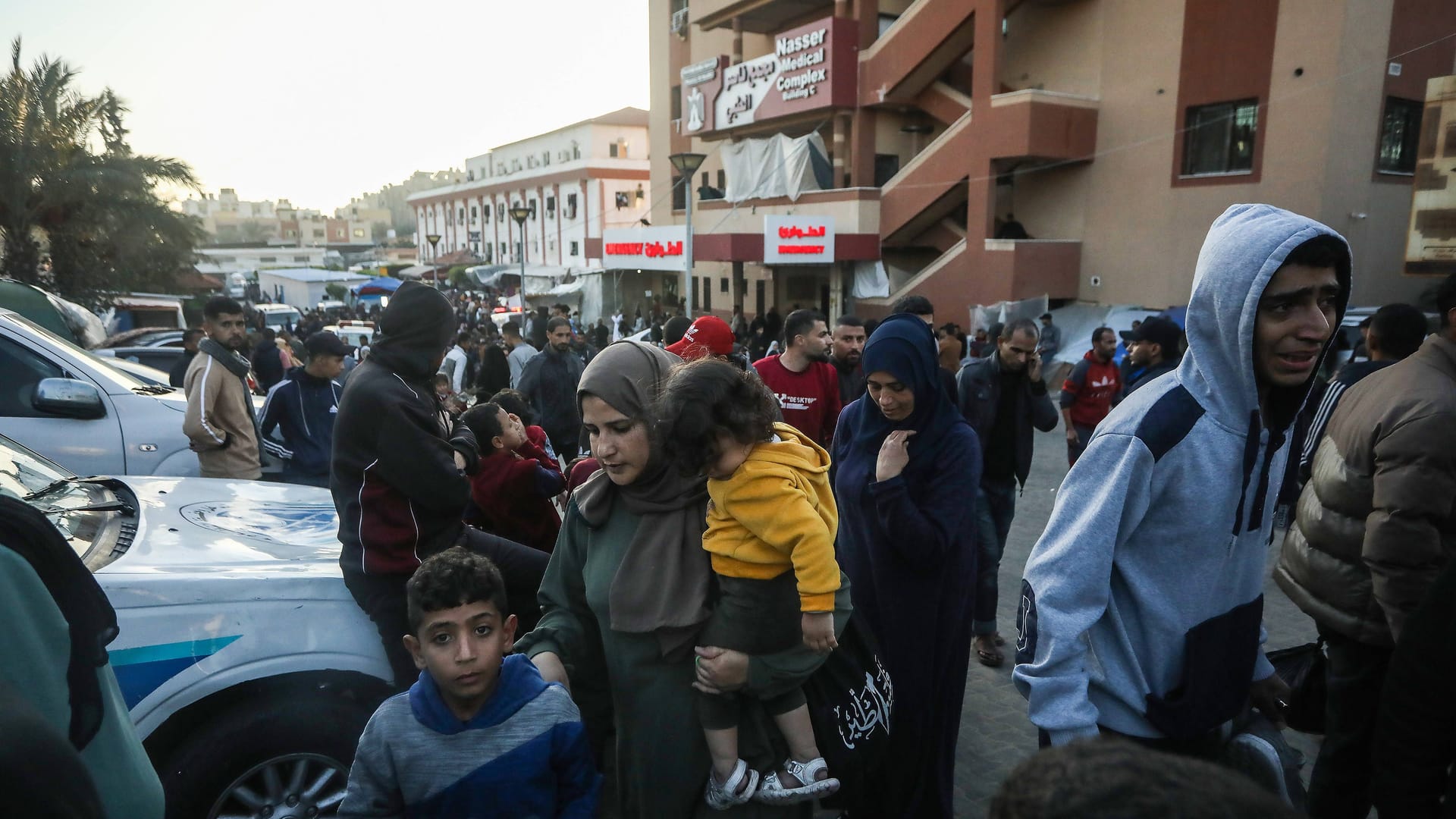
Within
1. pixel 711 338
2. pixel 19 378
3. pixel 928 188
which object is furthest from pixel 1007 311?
pixel 19 378

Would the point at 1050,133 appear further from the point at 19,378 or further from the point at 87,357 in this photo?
the point at 19,378

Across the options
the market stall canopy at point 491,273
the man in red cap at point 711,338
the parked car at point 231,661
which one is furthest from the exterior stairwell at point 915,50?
the market stall canopy at point 491,273

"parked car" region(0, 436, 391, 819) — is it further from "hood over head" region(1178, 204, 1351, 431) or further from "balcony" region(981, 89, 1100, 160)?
"balcony" region(981, 89, 1100, 160)

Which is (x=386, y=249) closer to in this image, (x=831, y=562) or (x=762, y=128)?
(x=762, y=128)

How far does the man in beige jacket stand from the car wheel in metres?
3.11

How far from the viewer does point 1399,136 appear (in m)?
15.1

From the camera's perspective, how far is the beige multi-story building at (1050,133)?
1461 centimetres

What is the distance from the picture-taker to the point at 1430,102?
12.5m

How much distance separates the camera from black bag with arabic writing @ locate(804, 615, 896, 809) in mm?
2131

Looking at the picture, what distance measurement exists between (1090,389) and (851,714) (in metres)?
6.47

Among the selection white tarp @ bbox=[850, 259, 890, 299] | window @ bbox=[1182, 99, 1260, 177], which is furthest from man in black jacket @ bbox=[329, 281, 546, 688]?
white tarp @ bbox=[850, 259, 890, 299]

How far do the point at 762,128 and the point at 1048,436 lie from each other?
16894 millimetres

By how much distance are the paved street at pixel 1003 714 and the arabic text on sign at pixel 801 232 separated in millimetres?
15344

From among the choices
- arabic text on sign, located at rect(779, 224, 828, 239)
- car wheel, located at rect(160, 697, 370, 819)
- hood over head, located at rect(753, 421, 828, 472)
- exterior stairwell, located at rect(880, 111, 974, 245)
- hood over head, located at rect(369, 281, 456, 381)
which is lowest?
car wheel, located at rect(160, 697, 370, 819)
